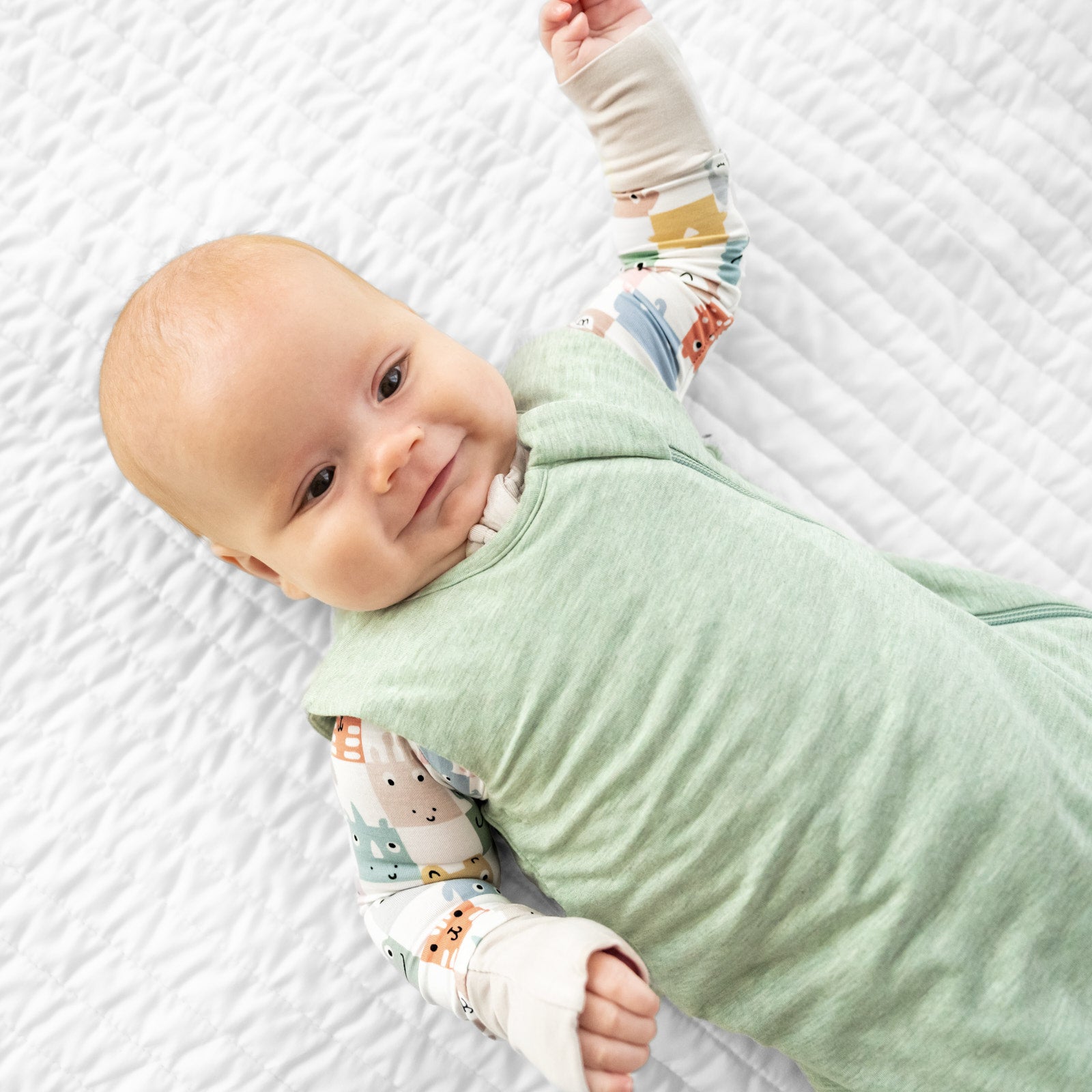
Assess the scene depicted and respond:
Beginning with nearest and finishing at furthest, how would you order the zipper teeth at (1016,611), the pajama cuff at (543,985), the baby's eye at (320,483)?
the pajama cuff at (543,985) → the baby's eye at (320,483) → the zipper teeth at (1016,611)

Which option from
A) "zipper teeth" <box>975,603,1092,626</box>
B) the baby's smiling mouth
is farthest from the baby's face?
"zipper teeth" <box>975,603,1092,626</box>

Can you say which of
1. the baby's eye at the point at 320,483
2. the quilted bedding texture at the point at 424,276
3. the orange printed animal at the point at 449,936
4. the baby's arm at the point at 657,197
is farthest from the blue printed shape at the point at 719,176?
the orange printed animal at the point at 449,936

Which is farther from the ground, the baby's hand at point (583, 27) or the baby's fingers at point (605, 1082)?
the baby's hand at point (583, 27)

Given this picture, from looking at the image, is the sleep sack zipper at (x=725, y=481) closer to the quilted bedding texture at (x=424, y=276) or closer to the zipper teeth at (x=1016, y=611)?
the zipper teeth at (x=1016, y=611)

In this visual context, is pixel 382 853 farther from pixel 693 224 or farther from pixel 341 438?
pixel 693 224

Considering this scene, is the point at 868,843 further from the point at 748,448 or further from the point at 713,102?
the point at 713,102

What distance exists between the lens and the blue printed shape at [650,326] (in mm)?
986

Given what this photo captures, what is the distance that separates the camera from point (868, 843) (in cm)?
81

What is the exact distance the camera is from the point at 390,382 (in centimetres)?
85

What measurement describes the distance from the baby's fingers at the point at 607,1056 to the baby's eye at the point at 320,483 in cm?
47

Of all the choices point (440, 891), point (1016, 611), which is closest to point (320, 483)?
point (440, 891)

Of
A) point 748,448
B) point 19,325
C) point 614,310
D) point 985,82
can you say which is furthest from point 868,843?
point 19,325

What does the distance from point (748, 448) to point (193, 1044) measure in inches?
33.3

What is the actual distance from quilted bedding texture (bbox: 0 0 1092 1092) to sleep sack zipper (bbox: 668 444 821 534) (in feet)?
0.39
